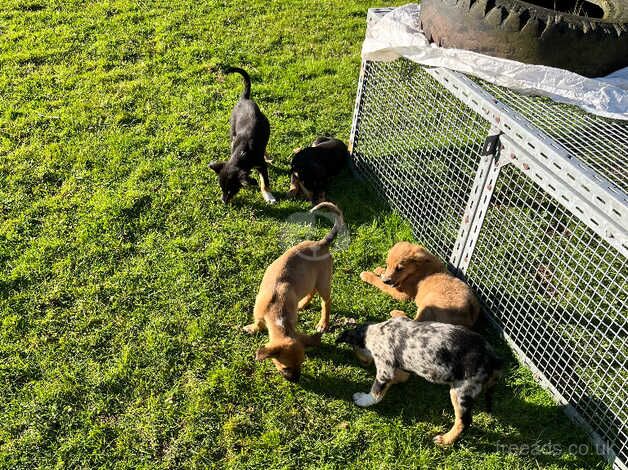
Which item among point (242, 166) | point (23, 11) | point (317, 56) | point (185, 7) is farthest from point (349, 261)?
point (23, 11)

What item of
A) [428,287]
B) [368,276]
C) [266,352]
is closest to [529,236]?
[428,287]

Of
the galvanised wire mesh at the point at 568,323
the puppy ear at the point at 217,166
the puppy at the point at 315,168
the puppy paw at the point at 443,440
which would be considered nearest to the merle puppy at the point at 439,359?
the puppy paw at the point at 443,440

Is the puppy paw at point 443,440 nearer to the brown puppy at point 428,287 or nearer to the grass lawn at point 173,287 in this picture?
the grass lawn at point 173,287

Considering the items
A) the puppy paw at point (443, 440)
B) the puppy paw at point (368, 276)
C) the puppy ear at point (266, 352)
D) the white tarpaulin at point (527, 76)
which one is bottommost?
the puppy paw at point (443, 440)

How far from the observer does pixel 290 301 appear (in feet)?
15.5

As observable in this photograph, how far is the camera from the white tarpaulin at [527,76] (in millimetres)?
4746

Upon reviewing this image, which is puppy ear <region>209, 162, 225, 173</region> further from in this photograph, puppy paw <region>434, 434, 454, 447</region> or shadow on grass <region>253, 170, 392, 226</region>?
puppy paw <region>434, 434, 454, 447</region>

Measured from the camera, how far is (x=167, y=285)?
5672 millimetres

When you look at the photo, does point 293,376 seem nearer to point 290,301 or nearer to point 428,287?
point 290,301

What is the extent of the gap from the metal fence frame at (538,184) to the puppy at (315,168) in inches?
65.9

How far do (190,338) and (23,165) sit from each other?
3.59 m

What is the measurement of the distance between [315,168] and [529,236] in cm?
244

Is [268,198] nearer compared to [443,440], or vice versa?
[443,440]

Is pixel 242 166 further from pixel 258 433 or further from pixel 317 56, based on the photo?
pixel 317 56
